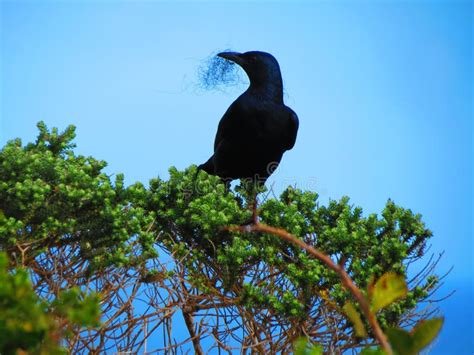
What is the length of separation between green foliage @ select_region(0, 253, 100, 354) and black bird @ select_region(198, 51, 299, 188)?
170 inches

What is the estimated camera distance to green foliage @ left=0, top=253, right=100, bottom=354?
2.54 ft

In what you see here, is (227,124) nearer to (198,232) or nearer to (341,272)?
(198,232)

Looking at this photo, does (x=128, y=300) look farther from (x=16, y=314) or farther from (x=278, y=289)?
(x=16, y=314)

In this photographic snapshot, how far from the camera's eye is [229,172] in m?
5.36

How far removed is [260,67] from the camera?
17.5ft

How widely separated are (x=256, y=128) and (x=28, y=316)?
4402mm

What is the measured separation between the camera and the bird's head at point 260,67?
5.28 m

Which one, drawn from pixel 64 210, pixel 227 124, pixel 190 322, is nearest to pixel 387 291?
pixel 64 210

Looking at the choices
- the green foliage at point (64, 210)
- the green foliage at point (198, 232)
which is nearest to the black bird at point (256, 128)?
the green foliage at point (198, 232)

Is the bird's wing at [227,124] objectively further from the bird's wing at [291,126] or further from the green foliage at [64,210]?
the green foliage at [64,210]

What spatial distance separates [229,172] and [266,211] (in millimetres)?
1070

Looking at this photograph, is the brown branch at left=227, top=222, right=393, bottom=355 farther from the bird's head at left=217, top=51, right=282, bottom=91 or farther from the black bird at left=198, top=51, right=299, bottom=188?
the bird's head at left=217, top=51, right=282, bottom=91

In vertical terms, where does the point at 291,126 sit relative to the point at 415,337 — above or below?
above

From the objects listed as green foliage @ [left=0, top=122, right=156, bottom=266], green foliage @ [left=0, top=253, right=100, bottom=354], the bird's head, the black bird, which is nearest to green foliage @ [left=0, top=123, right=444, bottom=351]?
green foliage @ [left=0, top=122, right=156, bottom=266]
